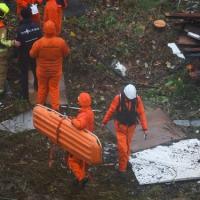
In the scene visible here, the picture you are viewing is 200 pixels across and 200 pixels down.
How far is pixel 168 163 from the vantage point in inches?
364

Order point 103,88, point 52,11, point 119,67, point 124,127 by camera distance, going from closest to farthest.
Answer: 1. point 124,127
2. point 52,11
3. point 103,88
4. point 119,67

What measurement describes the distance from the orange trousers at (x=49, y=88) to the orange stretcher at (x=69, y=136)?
1.52m

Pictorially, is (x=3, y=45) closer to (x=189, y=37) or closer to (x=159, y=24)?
(x=159, y=24)

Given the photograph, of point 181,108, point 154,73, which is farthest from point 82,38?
point 181,108

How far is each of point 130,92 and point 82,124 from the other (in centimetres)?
104

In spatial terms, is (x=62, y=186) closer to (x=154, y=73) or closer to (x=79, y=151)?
(x=79, y=151)

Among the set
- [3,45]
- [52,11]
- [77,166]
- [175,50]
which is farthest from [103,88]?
[77,166]

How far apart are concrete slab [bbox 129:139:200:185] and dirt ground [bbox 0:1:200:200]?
122 millimetres

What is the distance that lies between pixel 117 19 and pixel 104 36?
2.46 ft

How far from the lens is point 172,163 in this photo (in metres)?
9.27

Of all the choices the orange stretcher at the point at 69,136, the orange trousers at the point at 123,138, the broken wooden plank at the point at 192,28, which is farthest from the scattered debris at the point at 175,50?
the orange stretcher at the point at 69,136

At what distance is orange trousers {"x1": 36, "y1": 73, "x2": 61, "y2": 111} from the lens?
9492mm

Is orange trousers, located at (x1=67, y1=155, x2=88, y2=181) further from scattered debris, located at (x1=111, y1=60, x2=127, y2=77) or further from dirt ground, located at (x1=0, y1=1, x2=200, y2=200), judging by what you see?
scattered debris, located at (x1=111, y1=60, x2=127, y2=77)

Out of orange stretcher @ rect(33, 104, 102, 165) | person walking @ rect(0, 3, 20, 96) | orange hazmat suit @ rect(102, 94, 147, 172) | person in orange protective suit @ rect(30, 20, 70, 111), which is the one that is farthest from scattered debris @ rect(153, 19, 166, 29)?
orange stretcher @ rect(33, 104, 102, 165)
